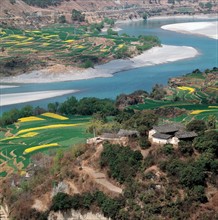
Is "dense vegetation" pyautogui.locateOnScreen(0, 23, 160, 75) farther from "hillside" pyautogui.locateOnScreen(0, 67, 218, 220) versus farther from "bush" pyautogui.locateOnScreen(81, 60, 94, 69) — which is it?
"hillside" pyautogui.locateOnScreen(0, 67, 218, 220)

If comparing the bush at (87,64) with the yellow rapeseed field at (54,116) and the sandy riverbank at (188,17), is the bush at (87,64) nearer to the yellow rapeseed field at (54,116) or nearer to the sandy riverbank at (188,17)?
the yellow rapeseed field at (54,116)

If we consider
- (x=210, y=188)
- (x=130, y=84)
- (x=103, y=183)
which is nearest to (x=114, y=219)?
(x=103, y=183)

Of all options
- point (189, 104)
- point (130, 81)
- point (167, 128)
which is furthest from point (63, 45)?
point (167, 128)

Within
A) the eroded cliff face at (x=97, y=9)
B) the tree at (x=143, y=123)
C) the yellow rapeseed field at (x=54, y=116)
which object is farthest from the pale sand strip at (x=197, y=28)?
the tree at (x=143, y=123)

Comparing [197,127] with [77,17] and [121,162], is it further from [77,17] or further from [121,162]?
[77,17]

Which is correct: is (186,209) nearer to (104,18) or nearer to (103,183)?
(103,183)

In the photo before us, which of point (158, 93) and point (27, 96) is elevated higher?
point (158, 93)

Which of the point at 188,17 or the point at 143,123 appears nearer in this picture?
the point at 143,123
